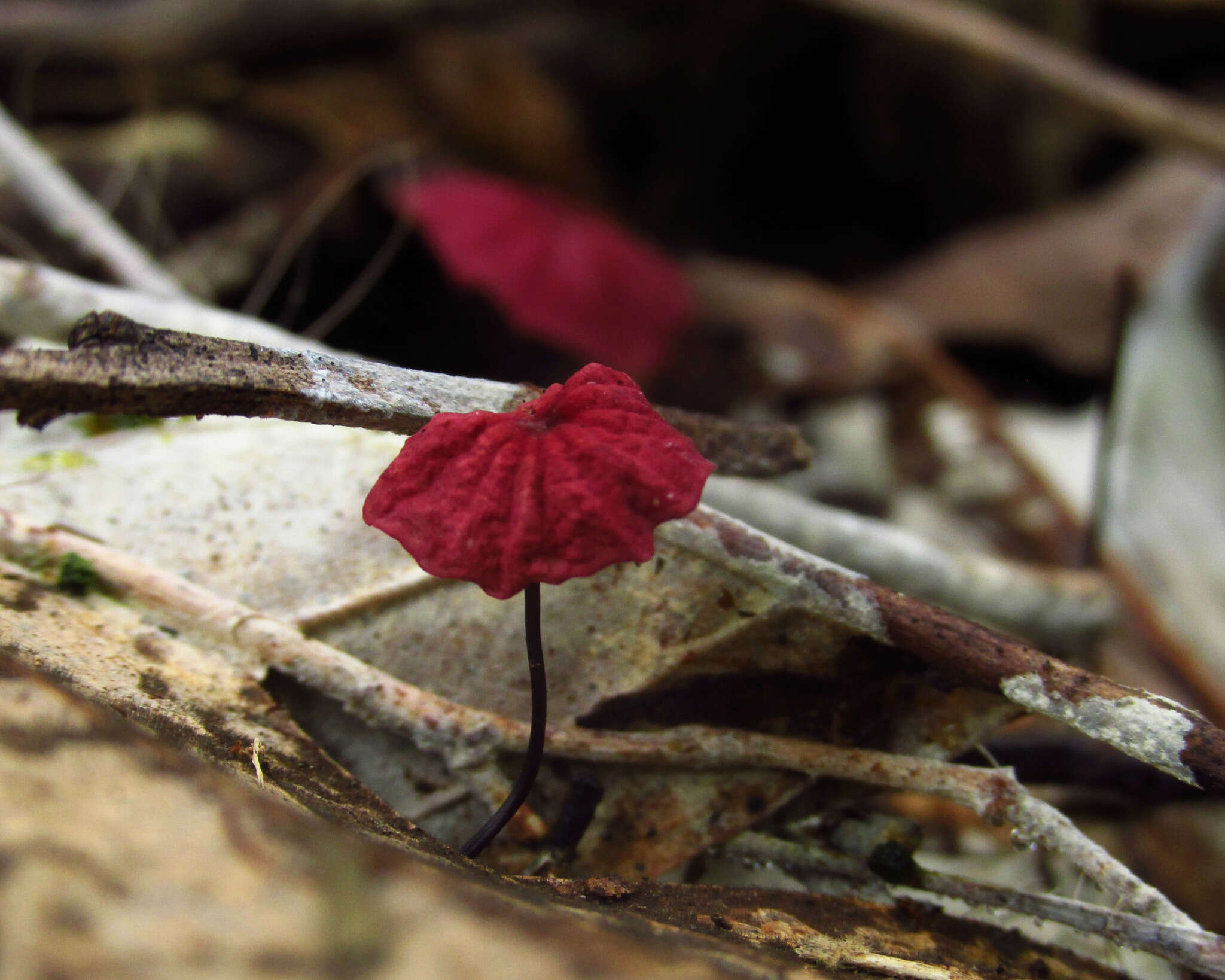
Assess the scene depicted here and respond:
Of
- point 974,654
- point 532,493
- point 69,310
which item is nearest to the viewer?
point 532,493

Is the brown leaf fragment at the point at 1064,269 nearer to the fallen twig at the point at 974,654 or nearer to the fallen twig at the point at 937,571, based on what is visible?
the fallen twig at the point at 937,571

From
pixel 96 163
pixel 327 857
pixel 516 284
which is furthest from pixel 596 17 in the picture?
pixel 327 857

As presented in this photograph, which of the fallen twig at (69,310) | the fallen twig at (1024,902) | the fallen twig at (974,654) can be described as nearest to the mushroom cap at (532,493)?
the fallen twig at (974,654)

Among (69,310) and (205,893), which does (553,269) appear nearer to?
(69,310)

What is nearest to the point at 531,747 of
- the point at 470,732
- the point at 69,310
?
the point at 470,732

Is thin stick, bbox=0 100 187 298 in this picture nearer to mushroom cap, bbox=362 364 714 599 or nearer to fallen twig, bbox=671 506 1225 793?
mushroom cap, bbox=362 364 714 599
